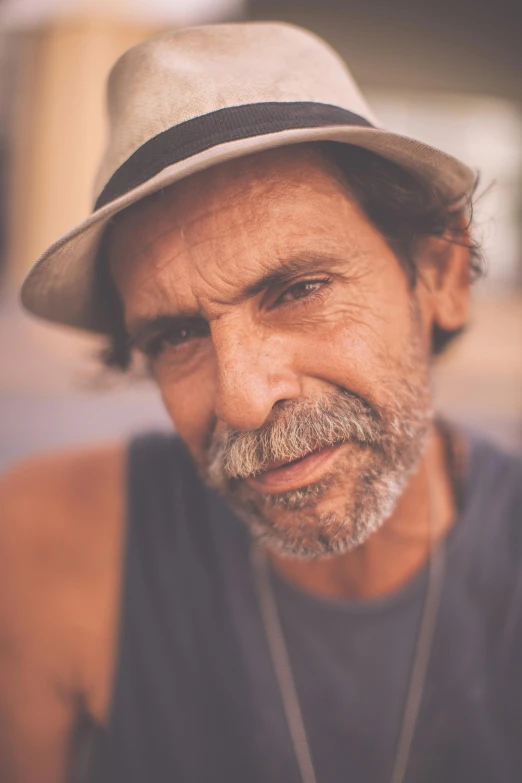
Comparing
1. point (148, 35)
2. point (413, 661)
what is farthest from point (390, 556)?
point (148, 35)

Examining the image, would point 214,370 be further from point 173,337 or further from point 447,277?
point 447,277

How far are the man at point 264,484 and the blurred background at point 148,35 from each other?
3.24 m

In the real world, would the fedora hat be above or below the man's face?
above

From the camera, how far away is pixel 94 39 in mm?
8758

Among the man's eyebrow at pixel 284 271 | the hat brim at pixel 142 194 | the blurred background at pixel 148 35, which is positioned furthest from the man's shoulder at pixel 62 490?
the blurred background at pixel 148 35

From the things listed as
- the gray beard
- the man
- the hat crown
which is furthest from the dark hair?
the gray beard

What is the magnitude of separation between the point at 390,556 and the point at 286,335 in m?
0.77

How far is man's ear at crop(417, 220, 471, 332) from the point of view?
1524mm

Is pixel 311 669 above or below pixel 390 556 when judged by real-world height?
below

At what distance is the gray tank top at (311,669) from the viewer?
4.69 ft

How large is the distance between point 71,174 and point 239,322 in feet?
29.6

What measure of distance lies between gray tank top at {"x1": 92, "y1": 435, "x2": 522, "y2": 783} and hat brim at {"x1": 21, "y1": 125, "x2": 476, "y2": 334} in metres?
0.64

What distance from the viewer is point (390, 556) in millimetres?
1641

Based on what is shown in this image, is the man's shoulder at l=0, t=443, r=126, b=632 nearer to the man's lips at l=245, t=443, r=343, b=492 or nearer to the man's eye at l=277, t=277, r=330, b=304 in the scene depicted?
the man's lips at l=245, t=443, r=343, b=492
